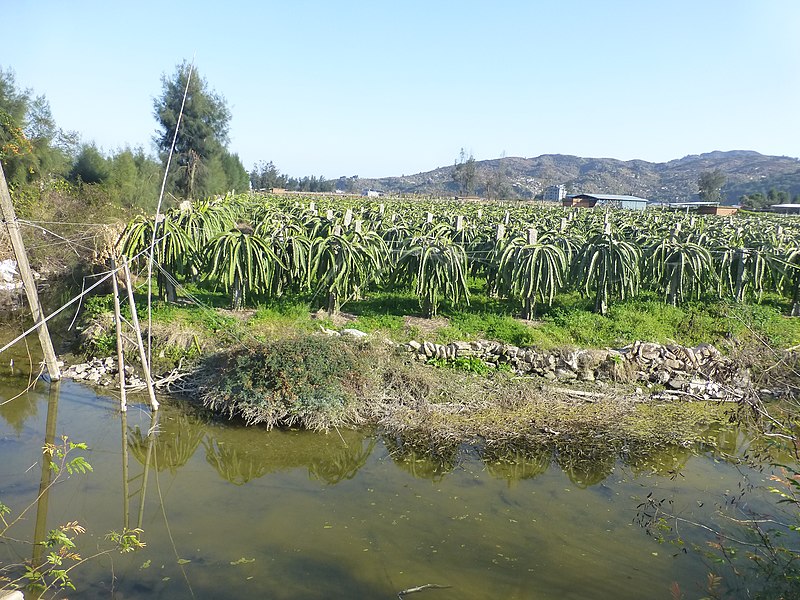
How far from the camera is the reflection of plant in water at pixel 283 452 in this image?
25.0 ft

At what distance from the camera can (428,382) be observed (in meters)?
9.55

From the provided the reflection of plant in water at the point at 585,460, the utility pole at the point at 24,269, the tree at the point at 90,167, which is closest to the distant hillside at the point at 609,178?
the tree at the point at 90,167

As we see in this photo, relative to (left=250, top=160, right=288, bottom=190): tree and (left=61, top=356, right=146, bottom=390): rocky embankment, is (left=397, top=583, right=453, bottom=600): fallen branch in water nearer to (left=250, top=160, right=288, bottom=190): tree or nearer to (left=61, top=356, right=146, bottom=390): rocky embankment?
(left=61, top=356, right=146, bottom=390): rocky embankment

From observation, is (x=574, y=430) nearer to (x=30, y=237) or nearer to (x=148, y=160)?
(x=30, y=237)

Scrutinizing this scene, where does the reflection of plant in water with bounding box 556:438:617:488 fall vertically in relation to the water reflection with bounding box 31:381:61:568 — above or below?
below

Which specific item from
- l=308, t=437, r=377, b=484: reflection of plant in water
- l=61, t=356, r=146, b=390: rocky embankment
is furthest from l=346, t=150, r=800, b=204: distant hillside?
l=308, t=437, r=377, b=484: reflection of plant in water

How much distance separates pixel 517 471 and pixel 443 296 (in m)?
5.48

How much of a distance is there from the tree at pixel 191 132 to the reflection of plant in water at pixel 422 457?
28.8m

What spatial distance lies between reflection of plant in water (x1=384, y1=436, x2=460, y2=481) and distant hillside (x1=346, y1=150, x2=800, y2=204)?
273 feet

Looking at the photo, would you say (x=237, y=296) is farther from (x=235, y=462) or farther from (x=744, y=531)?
(x=744, y=531)

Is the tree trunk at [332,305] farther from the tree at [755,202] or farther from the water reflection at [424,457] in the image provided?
the tree at [755,202]

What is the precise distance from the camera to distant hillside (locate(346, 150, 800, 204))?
10306 centimetres

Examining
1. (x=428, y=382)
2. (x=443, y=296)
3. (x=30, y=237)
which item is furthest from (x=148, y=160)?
(x=428, y=382)

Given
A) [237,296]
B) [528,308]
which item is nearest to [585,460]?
[528,308]
